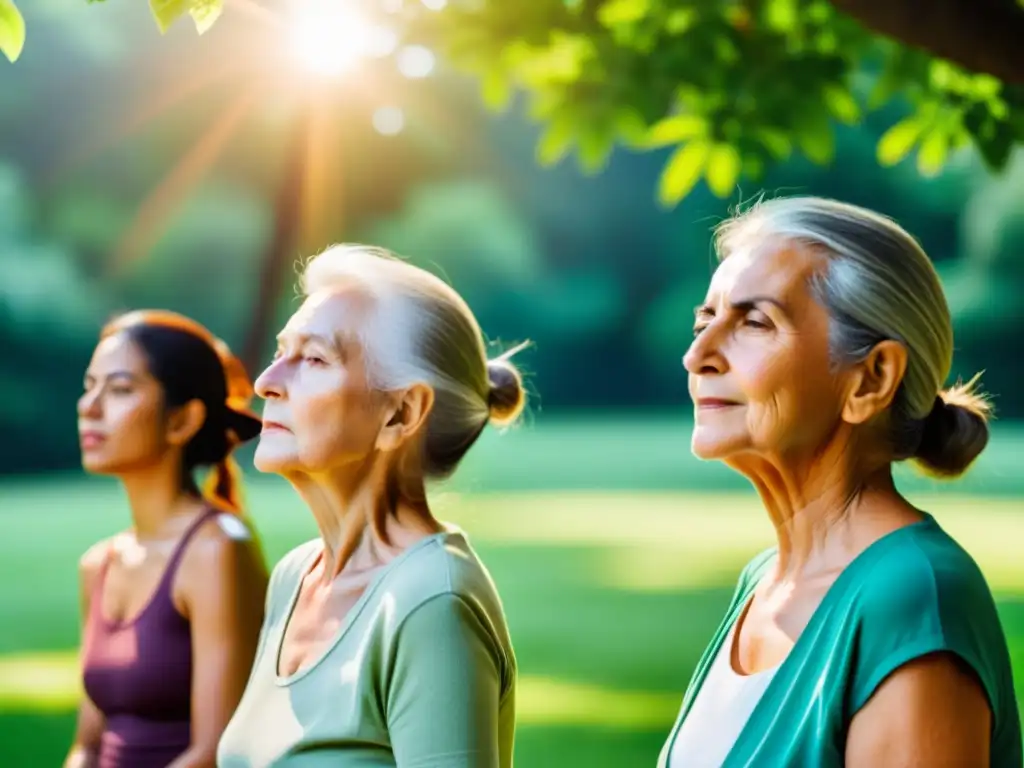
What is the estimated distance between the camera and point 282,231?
22359 mm

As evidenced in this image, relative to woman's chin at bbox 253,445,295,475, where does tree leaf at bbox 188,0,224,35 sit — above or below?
above

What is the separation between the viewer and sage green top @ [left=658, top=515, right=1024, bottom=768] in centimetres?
171

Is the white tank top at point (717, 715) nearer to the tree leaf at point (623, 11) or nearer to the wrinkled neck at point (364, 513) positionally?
the wrinkled neck at point (364, 513)

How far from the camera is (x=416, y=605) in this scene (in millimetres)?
2033

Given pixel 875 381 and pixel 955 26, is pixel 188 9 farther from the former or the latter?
pixel 955 26

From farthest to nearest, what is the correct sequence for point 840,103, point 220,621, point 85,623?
point 840,103, point 85,623, point 220,621

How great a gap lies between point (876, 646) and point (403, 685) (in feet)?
2.05

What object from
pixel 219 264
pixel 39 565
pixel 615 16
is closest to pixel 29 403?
pixel 219 264

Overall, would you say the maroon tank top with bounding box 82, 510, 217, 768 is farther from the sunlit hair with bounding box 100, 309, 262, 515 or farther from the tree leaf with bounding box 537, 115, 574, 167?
the tree leaf with bounding box 537, 115, 574, 167

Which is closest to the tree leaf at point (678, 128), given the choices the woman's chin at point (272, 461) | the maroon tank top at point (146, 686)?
the maroon tank top at point (146, 686)

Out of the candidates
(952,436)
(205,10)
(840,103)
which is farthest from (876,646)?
(840,103)

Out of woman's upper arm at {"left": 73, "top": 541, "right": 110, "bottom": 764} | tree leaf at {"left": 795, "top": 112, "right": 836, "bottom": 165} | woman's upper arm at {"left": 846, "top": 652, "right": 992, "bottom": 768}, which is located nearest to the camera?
woman's upper arm at {"left": 846, "top": 652, "right": 992, "bottom": 768}

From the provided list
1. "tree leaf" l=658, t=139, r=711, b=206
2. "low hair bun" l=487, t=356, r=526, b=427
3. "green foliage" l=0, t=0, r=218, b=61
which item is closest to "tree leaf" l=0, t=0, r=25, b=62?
"green foliage" l=0, t=0, r=218, b=61

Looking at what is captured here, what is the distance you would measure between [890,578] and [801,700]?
177 mm
